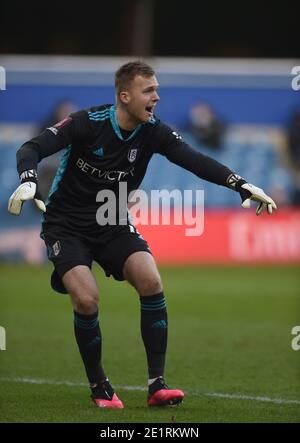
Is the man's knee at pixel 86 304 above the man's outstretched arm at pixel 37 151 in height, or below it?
below

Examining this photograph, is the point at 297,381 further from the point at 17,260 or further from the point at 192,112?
the point at 192,112

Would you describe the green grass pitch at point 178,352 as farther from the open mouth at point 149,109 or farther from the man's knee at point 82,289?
the open mouth at point 149,109

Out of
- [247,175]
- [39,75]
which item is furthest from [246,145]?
[39,75]

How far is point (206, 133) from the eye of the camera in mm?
19188

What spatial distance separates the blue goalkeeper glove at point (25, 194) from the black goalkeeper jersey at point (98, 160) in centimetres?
36

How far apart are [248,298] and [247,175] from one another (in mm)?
5381

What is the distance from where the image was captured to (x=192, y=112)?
19.5 metres

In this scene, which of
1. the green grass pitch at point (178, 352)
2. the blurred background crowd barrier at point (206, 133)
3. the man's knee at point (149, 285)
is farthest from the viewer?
the blurred background crowd barrier at point (206, 133)

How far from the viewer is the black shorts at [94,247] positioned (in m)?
7.00

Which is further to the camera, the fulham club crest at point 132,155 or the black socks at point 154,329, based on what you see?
the fulham club crest at point 132,155

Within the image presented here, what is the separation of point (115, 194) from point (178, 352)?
9.25 ft

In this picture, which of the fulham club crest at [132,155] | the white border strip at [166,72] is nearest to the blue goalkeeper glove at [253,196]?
the fulham club crest at [132,155]

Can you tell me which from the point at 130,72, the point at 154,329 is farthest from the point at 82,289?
the point at 130,72

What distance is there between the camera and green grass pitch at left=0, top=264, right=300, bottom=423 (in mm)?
6801
